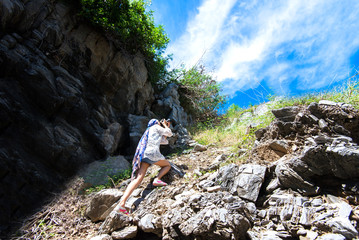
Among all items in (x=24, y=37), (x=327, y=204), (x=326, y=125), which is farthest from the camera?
(x=24, y=37)

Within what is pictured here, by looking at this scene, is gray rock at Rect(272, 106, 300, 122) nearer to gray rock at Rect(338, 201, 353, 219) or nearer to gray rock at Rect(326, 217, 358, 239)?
gray rock at Rect(338, 201, 353, 219)

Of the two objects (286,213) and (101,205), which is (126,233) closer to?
(101,205)

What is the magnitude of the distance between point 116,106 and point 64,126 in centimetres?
236

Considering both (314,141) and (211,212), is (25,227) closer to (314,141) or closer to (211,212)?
(211,212)

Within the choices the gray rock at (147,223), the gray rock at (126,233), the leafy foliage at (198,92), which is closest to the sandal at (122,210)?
the gray rock at (126,233)

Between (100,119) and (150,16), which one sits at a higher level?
(150,16)

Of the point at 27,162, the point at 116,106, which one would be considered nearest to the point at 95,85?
the point at 116,106

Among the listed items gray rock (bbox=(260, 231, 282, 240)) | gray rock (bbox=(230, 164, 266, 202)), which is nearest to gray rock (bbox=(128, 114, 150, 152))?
gray rock (bbox=(230, 164, 266, 202))

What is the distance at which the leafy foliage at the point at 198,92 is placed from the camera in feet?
37.4

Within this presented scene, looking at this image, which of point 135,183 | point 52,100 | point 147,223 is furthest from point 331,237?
point 52,100

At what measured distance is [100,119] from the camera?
6.53 metres

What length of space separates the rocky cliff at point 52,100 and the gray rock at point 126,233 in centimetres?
276

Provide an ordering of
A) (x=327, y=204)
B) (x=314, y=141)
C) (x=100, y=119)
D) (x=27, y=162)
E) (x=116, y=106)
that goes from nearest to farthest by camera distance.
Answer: (x=327, y=204)
(x=314, y=141)
(x=27, y=162)
(x=100, y=119)
(x=116, y=106)

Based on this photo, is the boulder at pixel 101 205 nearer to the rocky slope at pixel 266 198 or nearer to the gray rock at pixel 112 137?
the rocky slope at pixel 266 198
